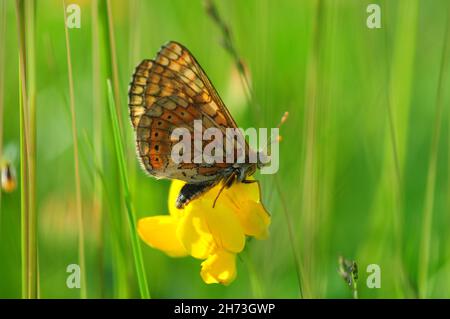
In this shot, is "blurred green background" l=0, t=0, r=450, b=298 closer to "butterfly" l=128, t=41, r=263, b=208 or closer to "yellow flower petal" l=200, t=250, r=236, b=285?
"butterfly" l=128, t=41, r=263, b=208

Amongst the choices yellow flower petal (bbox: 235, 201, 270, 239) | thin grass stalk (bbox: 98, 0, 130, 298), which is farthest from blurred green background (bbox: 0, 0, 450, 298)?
yellow flower petal (bbox: 235, 201, 270, 239)

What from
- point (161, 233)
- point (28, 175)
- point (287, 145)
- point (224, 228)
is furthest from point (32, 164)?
point (287, 145)

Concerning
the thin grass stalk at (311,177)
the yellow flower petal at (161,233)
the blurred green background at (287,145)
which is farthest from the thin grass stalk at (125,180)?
the thin grass stalk at (311,177)

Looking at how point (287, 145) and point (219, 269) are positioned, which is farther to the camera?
point (287, 145)

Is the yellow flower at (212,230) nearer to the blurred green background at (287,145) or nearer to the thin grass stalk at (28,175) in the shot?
the blurred green background at (287,145)

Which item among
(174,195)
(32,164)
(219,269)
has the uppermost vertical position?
(32,164)

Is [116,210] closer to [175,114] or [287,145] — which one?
[175,114]
